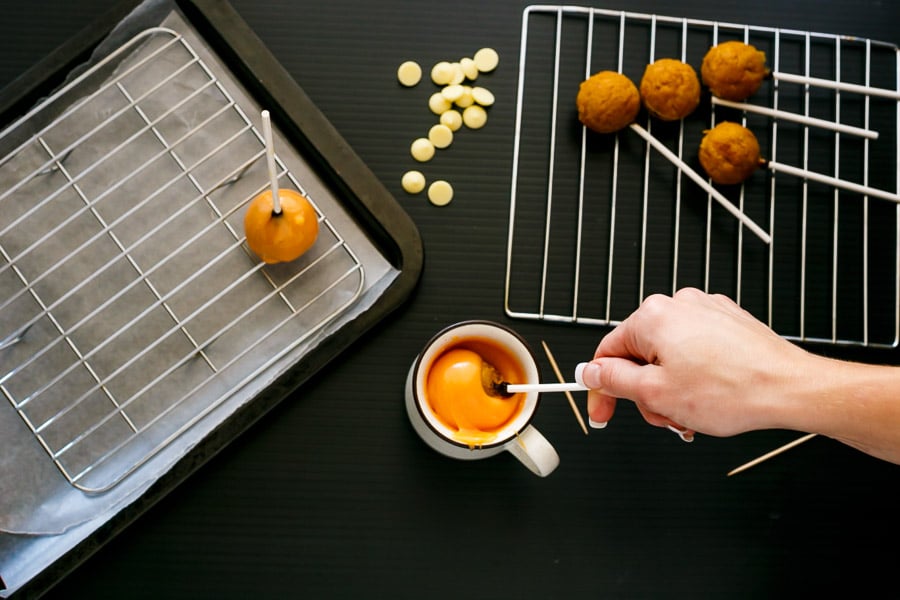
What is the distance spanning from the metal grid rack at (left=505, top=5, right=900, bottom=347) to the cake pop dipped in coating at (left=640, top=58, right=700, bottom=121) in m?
0.04

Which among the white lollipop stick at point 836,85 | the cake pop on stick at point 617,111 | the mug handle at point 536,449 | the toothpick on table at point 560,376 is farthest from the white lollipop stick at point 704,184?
the mug handle at point 536,449

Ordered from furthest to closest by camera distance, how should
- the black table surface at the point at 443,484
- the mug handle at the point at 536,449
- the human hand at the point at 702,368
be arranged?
the black table surface at the point at 443,484, the mug handle at the point at 536,449, the human hand at the point at 702,368

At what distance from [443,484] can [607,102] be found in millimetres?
466

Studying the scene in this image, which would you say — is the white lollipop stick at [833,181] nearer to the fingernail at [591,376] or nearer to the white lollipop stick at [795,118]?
the white lollipop stick at [795,118]

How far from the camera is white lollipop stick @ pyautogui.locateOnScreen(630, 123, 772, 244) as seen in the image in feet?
2.89

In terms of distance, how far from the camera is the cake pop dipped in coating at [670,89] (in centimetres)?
86

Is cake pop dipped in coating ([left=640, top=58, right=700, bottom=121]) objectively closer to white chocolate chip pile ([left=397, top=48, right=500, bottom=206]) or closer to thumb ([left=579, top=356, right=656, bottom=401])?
white chocolate chip pile ([left=397, top=48, right=500, bottom=206])

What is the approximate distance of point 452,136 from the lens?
907mm

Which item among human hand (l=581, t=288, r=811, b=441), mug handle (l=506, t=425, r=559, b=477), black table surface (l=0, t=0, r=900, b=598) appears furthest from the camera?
black table surface (l=0, t=0, r=900, b=598)

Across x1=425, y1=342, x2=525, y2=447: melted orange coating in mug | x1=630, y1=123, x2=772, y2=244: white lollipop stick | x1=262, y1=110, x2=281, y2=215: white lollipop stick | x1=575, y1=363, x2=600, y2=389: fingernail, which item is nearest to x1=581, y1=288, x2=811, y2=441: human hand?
x1=575, y1=363, x2=600, y2=389: fingernail

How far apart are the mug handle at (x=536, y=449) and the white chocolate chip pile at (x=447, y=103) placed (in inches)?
11.6

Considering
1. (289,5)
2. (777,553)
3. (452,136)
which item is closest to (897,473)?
(777,553)

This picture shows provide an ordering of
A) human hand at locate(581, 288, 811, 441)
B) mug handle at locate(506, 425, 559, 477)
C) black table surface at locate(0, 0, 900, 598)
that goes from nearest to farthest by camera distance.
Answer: human hand at locate(581, 288, 811, 441), mug handle at locate(506, 425, 559, 477), black table surface at locate(0, 0, 900, 598)

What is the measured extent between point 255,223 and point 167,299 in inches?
5.4
